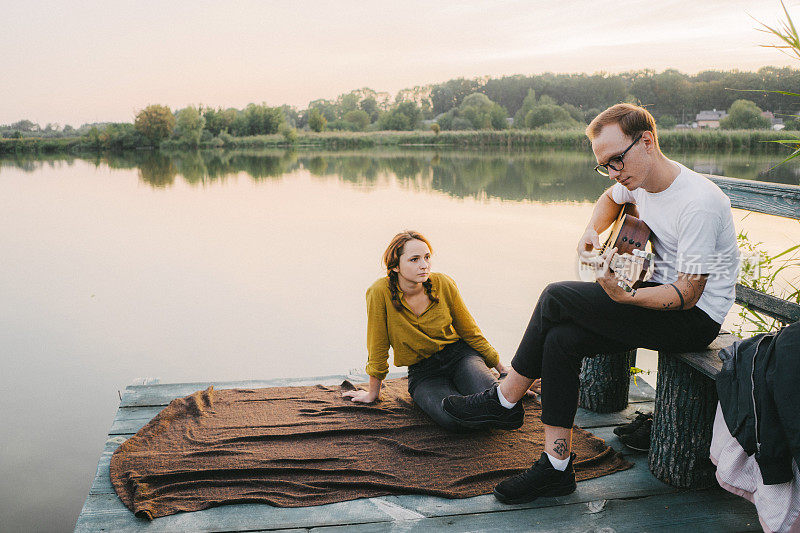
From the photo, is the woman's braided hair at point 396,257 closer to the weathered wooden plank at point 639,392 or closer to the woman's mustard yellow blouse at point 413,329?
the woman's mustard yellow blouse at point 413,329

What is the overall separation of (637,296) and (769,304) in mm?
964

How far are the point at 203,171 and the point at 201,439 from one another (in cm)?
2232

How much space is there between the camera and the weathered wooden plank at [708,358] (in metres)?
2.06

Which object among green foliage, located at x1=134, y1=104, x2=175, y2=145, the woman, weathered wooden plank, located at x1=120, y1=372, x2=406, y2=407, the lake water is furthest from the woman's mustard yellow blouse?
green foliage, located at x1=134, y1=104, x2=175, y2=145

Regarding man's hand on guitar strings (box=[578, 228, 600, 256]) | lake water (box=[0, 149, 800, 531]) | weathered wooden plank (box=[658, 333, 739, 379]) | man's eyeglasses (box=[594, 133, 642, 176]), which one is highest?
man's eyeglasses (box=[594, 133, 642, 176])

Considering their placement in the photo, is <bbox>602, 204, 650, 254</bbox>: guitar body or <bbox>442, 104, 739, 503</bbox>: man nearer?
<bbox>442, 104, 739, 503</bbox>: man

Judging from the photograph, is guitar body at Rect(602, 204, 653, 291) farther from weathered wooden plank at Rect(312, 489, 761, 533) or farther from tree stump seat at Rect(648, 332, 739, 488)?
weathered wooden plank at Rect(312, 489, 761, 533)

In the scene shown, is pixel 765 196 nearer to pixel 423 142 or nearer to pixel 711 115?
pixel 711 115

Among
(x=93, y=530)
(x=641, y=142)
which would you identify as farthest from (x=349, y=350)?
(x=641, y=142)

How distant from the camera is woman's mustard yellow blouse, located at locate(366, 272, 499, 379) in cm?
308

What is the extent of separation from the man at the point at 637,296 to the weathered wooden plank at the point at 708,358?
0.04 m

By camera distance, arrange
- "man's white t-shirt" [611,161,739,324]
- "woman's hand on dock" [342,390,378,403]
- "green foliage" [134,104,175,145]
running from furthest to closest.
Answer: "green foliage" [134,104,175,145] → "woman's hand on dock" [342,390,378,403] → "man's white t-shirt" [611,161,739,324]

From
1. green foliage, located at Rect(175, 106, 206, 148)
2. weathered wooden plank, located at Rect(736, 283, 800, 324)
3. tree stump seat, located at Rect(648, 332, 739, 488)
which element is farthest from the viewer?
green foliage, located at Rect(175, 106, 206, 148)

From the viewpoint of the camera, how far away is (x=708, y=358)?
7.07 ft
